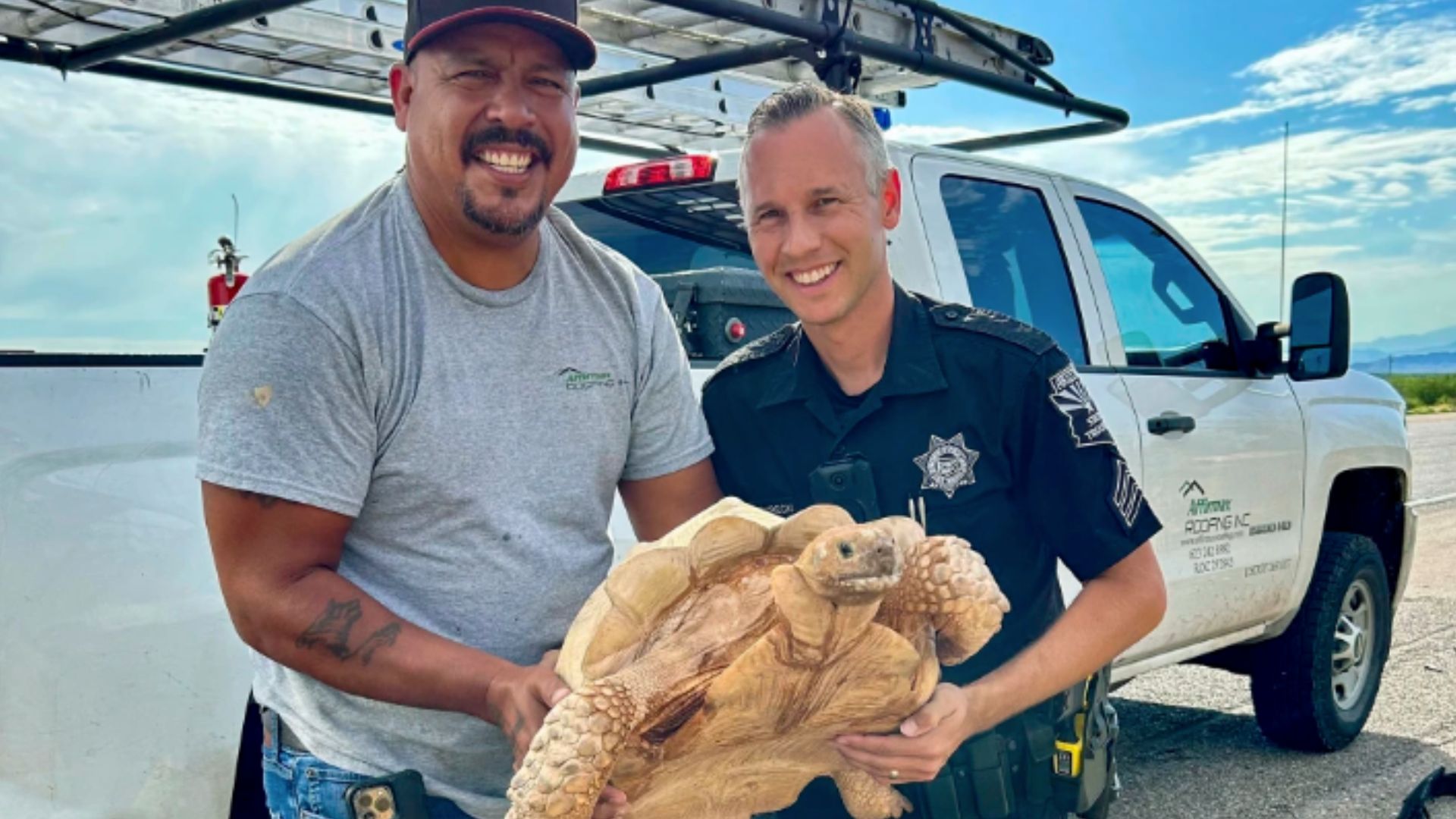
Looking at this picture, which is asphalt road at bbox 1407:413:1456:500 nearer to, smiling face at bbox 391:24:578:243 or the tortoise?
the tortoise

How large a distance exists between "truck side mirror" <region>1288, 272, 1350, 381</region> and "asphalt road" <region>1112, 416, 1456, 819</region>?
1504 mm

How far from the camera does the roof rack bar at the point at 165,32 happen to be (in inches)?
122

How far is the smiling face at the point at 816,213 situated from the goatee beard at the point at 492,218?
1.51ft

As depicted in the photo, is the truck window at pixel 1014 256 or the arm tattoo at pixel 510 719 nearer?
the arm tattoo at pixel 510 719

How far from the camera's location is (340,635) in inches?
70.4

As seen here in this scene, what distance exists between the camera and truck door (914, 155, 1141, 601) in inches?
148

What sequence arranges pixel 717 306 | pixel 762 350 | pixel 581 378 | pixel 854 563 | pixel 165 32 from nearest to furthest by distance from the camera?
Result: pixel 854 563 → pixel 581 378 → pixel 762 350 → pixel 165 32 → pixel 717 306

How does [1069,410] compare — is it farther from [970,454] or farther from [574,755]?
[574,755]

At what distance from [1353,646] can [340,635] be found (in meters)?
4.77

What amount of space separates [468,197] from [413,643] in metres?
0.64

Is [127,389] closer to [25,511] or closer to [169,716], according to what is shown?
[25,511]

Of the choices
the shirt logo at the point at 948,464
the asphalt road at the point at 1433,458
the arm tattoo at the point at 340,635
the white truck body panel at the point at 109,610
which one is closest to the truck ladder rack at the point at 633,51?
the white truck body panel at the point at 109,610

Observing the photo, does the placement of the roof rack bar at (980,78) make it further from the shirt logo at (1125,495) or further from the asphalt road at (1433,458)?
the asphalt road at (1433,458)

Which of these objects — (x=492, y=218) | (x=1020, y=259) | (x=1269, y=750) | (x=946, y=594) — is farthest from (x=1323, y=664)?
(x=492, y=218)
